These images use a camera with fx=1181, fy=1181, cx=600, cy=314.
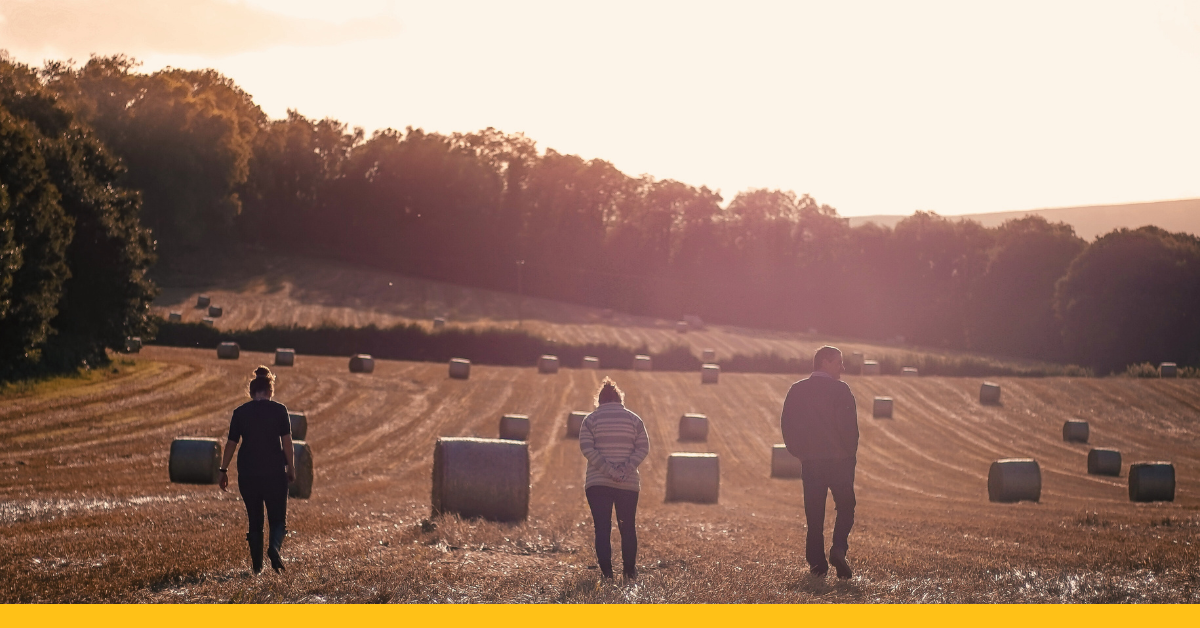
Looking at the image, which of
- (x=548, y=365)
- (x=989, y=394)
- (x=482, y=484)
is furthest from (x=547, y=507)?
(x=989, y=394)

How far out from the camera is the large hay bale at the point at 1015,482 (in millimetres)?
26203

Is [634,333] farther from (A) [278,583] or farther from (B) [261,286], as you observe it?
(A) [278,583]

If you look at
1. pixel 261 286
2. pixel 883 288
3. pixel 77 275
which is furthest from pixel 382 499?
pixel 883 288

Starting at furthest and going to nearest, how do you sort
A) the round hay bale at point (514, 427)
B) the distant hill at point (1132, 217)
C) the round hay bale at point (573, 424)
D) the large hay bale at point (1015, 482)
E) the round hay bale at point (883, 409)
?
the distant hill at point (1132, 217) < the round hay bale at point (883, 409) < the round hay bale at point (573, 424) < the round hay bale at point (514, 427) < the large hay bale at point (1015, 482)

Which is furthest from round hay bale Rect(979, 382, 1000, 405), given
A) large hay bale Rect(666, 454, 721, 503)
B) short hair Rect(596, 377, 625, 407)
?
short hair Rect(596, 377, 625, 407)

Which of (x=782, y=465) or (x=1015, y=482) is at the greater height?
(x=1015, y=482)

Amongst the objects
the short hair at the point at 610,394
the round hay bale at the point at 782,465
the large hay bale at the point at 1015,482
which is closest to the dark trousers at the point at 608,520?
the short hair at the point at 610,394

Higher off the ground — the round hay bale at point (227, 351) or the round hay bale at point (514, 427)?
the round hay bale at point (227, 351)

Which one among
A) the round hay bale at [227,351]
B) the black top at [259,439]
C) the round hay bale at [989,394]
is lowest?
the round hay bale at [989,394]

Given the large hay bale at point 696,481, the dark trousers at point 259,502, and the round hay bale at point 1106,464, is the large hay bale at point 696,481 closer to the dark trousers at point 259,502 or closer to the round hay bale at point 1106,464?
the dark trousers at point 259,502

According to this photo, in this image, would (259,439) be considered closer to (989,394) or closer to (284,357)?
(284,357)

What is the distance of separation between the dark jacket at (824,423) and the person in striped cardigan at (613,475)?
1.47m

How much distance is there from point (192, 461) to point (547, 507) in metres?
6.79

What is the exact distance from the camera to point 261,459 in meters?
10.9
